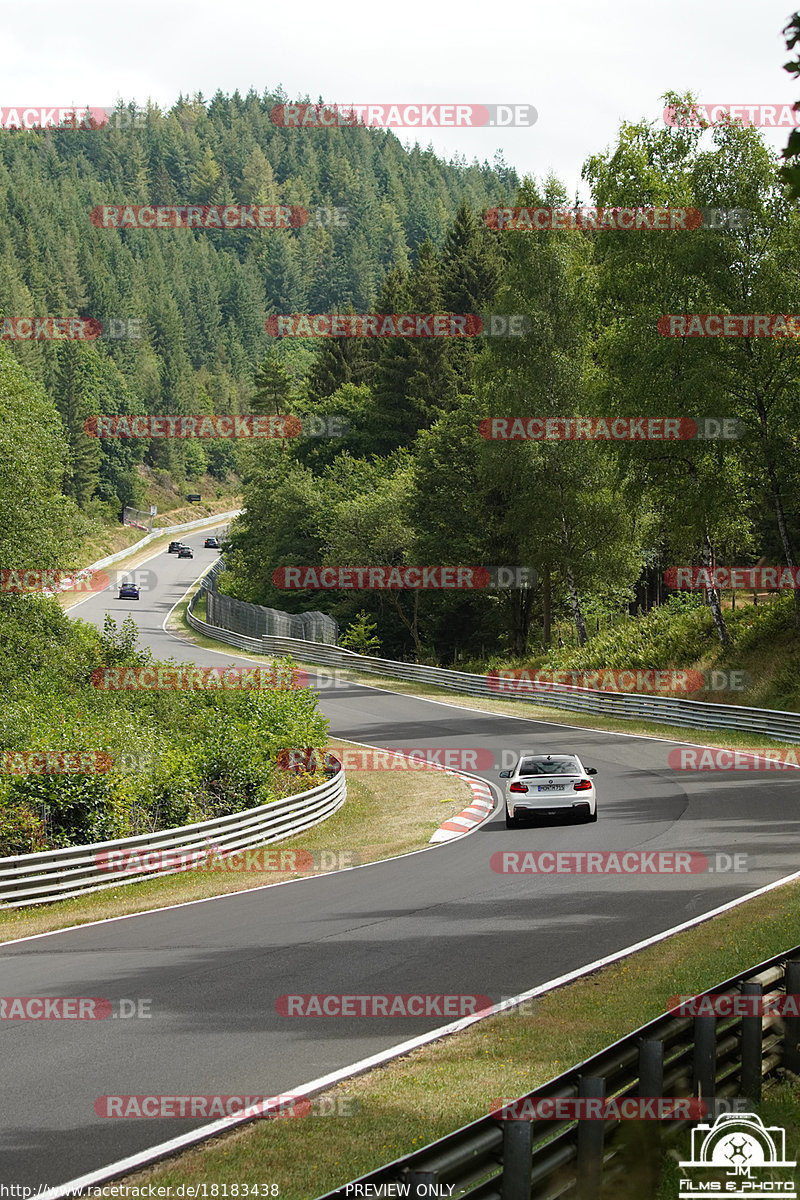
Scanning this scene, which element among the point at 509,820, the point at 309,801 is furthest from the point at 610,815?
the point at 309,801

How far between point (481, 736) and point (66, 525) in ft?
56.3

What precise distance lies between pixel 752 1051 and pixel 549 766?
1398 cm

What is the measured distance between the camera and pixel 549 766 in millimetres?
21094

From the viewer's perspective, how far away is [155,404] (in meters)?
177

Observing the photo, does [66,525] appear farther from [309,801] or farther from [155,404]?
[155,404]
